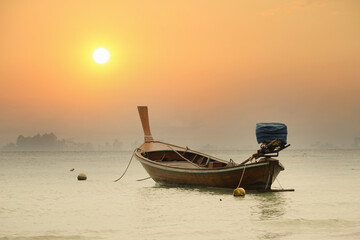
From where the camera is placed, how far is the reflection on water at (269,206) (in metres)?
14.9

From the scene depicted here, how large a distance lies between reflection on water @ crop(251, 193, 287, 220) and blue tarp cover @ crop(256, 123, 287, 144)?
2.32 m

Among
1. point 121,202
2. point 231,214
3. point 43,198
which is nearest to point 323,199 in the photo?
point 231,214

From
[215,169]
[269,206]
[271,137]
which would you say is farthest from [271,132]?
[215,169]

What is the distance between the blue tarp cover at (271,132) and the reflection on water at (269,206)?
7.60 feet

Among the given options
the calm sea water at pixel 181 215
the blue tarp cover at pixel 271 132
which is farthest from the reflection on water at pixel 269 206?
the blue tarp cover at pixel 271 132

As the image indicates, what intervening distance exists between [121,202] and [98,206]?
1.47m

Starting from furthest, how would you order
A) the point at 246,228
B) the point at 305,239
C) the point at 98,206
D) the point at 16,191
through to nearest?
the point at 16,191
the point at 98,206
the point at 246,228
the point at 305,239

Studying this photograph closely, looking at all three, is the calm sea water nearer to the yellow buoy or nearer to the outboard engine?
the yellow buoy

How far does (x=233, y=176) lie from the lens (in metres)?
19.4

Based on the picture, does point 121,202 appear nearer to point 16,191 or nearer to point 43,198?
point 43,198

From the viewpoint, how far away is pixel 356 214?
15.2 m

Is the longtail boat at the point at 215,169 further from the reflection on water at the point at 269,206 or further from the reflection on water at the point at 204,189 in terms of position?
the reflection on water at the point at 269,206

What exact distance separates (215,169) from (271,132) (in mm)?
3071

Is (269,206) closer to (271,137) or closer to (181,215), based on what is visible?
(271,137)
